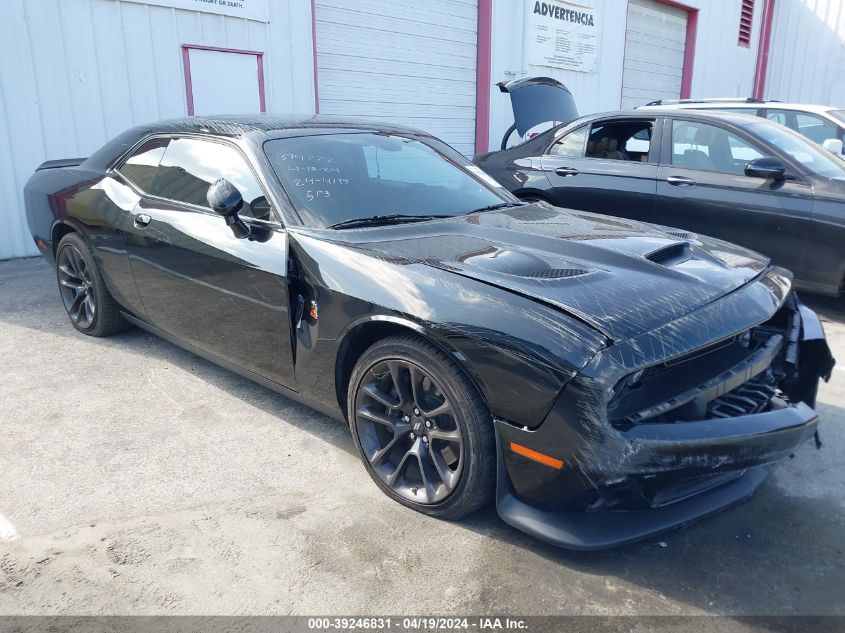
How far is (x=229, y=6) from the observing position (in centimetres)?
745

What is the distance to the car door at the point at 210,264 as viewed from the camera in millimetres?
2980

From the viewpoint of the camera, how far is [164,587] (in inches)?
86.4

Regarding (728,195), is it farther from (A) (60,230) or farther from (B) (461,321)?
(A) (60,230)

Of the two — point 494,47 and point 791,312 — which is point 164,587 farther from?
point 494,47

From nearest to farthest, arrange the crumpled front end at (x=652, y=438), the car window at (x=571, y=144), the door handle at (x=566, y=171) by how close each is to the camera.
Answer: the crumpled front end at (x=652, y=438) < the door handle at (x=566, y=171) < the car window at (x=571, y=144)

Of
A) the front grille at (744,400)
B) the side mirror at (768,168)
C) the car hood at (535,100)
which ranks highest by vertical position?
the car hood at (535,100)

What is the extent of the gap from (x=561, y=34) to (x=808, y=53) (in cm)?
1155

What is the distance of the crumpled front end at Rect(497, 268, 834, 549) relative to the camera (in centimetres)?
207

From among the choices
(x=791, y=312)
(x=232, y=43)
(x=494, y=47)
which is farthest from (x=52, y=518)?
(x=494, y=47)

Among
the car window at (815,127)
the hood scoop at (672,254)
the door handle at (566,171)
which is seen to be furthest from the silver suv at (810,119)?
the hood scoop at (672,254)

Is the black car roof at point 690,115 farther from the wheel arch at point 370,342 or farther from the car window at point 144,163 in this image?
the wheel arch at point 370,342

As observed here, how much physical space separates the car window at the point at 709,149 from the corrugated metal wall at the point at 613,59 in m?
5.74

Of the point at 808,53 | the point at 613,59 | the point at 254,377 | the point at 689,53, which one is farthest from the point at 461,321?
the point at 808,53

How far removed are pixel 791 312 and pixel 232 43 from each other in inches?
261
